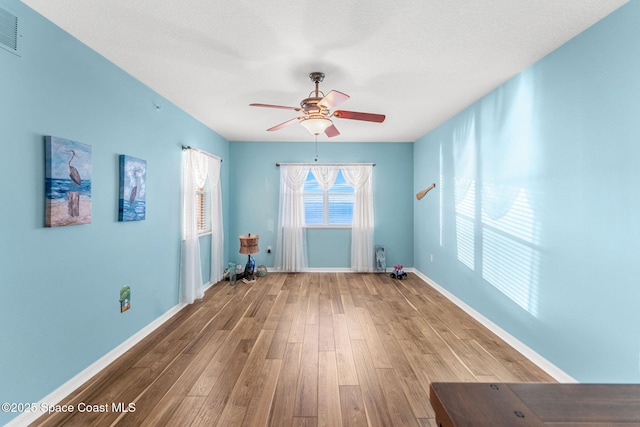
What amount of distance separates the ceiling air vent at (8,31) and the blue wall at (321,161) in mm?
3791

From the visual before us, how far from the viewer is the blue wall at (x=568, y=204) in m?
1.67

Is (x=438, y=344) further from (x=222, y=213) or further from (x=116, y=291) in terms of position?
(x=222, y=213)

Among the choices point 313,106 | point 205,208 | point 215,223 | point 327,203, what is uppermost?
point 313,106

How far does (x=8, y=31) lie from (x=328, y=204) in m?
4.44

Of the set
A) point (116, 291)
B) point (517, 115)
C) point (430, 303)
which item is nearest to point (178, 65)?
point (116, 291)

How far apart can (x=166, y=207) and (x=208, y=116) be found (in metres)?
1.44

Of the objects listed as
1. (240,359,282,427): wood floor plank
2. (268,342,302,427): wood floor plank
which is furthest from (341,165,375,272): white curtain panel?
(240,359,282,427): wood floor plank

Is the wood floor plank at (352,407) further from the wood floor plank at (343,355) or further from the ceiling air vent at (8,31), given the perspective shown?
the ceiling air vent at (8,31)

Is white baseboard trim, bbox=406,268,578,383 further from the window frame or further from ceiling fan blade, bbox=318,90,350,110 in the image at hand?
ceiling fan blade, bbox=318,90,350,110

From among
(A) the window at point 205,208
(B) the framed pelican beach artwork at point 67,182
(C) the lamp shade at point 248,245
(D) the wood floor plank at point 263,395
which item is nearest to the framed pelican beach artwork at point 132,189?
(B) the framed pelican beach artwork at point 67,182

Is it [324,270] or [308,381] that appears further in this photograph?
[324,270]

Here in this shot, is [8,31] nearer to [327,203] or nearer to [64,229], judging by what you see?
[64,229]

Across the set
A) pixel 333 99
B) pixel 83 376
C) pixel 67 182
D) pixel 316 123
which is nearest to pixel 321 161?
pixel 316 123

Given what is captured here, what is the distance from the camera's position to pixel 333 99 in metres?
2.30
